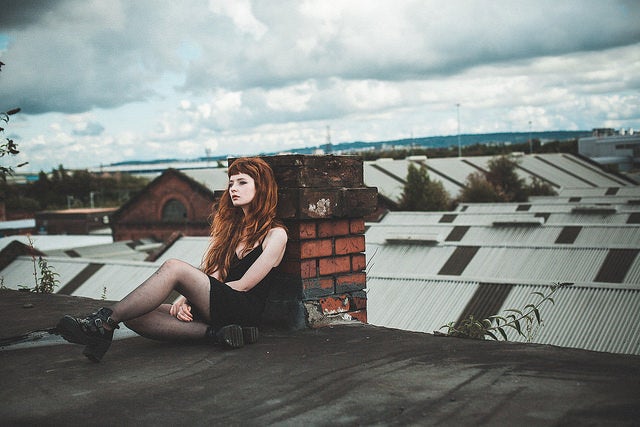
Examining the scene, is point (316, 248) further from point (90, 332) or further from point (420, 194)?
point (420, 194)

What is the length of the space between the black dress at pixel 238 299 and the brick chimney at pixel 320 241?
0.29 meters

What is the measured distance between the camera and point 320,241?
15.3 ft

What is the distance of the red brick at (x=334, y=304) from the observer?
4.62 m

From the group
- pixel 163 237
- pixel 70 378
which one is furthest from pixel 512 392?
pixel 163 237

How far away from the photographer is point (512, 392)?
2.85m

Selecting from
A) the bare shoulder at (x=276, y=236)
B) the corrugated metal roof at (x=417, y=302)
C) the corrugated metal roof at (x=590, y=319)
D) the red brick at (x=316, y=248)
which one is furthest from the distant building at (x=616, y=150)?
the bare shoulder at (x=276, y=236)

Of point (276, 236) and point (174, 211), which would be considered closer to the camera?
point (276, 236)

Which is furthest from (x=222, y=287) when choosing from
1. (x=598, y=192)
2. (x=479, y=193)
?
(x=598, y=192)

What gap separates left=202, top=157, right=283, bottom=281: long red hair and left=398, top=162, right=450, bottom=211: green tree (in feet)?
87.5

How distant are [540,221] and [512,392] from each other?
17.9 metres

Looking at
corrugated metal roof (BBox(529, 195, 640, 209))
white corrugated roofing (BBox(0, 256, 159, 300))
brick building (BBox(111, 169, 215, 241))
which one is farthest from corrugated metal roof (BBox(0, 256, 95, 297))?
corrugated metal roof (BBox(529, 195, 640, 209))

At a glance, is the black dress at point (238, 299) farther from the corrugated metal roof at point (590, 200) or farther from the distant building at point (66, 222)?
the distant building at point (66, 222)

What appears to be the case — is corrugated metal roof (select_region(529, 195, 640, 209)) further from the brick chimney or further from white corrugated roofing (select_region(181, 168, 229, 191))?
the brick chimney

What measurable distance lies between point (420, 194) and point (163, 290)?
28183 millimetres
